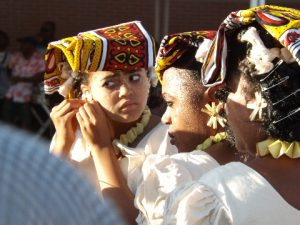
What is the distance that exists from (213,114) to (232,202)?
883mm

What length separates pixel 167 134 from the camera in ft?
10.2

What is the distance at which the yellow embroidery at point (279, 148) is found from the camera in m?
1.94

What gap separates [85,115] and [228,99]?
3.61 ft

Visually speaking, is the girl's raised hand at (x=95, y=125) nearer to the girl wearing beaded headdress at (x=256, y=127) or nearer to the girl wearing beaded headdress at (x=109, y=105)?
the girl wearing beaded headdress at (x=109, y=105)

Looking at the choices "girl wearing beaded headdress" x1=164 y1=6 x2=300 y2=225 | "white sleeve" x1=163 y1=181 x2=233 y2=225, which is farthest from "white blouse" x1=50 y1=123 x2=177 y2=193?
"white sleeve" x1=163 y1=181 x2=233 y2=225

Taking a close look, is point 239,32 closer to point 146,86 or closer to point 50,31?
point 146,86

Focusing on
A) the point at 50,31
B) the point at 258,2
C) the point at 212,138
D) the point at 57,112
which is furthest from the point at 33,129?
the point at 212,138

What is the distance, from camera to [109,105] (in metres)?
3.13

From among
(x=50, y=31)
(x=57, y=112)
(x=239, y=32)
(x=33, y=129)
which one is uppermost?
(x=239, y=32)

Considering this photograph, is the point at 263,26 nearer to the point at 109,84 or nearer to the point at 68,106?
the point at 109,84

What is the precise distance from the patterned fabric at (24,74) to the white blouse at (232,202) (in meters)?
7.52

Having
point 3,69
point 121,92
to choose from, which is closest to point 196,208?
point 121,92

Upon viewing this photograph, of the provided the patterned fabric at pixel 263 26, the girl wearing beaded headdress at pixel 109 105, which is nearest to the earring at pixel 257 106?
the patterned fabric at pixel 263 26

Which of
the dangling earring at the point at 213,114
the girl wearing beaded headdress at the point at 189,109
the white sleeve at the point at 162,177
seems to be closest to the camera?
the white sleeve at the point at 162,177
